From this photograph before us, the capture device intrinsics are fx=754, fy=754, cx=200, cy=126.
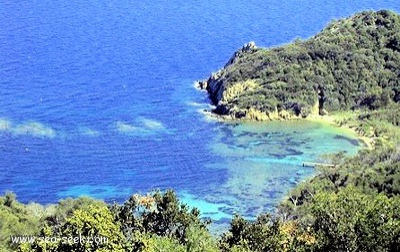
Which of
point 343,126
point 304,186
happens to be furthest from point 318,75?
point 304,186

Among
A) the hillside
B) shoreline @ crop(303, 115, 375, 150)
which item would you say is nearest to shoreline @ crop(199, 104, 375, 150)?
shoreline @ crop(303, 115, 375, 150)

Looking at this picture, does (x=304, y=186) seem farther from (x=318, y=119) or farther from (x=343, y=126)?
(x=318, y=119)

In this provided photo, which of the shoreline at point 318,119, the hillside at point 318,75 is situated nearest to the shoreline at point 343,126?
the shoreline at point 318,119

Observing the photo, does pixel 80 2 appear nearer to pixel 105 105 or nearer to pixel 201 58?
pixel 201 58

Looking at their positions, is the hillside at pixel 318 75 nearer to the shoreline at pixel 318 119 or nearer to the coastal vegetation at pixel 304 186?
the coastal vegetation at pixel 304 186

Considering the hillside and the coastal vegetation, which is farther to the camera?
the hillside

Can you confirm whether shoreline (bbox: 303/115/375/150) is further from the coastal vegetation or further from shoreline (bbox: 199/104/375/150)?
the coastal vegetation
